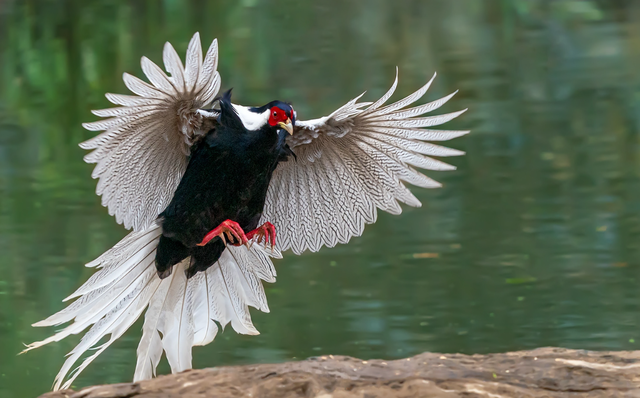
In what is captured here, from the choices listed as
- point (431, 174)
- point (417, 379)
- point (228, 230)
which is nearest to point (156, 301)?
point (228, 230)

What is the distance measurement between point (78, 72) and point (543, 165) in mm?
1869

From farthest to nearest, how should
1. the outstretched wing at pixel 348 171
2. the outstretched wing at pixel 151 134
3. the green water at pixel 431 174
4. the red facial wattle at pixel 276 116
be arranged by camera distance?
the green water at pixel 431 174 < the outstretched wing at pixel 348 171 < the red facial wattle at pixel 276 116 < the outstretched wing at pixel 151 134

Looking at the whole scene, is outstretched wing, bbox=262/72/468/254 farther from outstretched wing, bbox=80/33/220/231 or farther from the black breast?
outstretched wing, bbox=80/33/220/231

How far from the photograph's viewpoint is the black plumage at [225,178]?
1.58 meters

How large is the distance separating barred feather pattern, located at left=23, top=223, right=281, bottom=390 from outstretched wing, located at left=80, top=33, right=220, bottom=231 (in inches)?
4.1

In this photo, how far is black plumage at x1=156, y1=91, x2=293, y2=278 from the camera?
5.19ft

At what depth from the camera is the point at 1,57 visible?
236 cm

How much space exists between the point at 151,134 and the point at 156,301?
0.59 metres

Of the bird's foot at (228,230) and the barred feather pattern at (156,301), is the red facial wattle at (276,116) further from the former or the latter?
the barred feather pattern at (156,301)

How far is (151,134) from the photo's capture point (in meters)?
1.64

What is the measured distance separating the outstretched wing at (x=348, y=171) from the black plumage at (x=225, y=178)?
0.14m

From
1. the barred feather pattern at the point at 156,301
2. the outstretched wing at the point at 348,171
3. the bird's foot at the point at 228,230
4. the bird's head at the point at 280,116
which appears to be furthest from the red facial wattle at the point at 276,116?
the barred feather pattern at the point at 156,301

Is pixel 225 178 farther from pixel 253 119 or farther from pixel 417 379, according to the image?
pixel 417 379

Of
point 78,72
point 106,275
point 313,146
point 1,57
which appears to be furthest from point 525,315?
point 1,57
